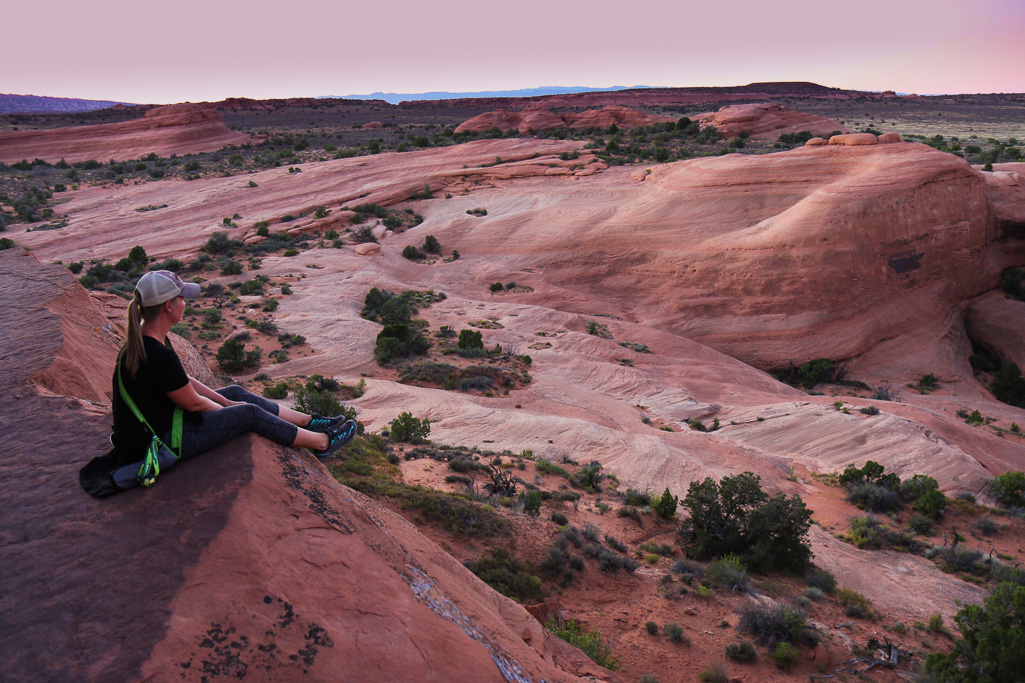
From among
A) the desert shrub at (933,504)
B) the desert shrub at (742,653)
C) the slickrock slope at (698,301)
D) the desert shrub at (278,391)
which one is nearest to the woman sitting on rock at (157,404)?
the desert shrub at (742,653)

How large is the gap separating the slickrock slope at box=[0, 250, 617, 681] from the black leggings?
0.09 meters

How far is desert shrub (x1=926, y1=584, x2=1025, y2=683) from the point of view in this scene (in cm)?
648

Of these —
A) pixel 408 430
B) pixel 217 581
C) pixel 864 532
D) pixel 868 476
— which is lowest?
pixel 864 532

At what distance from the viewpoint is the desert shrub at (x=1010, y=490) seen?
12.4 metres

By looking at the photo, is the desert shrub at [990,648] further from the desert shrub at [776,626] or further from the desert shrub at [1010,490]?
the desert shrub at [1010,490]

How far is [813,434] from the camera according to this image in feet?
50.1

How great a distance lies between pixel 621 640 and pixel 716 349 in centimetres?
1742

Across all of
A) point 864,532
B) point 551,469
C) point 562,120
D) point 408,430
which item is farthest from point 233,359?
point 562,120

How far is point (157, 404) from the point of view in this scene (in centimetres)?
382

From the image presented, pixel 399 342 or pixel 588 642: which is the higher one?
pixel 399 342

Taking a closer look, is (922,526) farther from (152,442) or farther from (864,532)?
(152,442)

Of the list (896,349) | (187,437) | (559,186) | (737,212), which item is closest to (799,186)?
(737,212)

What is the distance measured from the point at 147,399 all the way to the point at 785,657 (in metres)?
7.19

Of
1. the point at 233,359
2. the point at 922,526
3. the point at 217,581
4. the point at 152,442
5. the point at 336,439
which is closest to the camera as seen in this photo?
the point at 217,581
